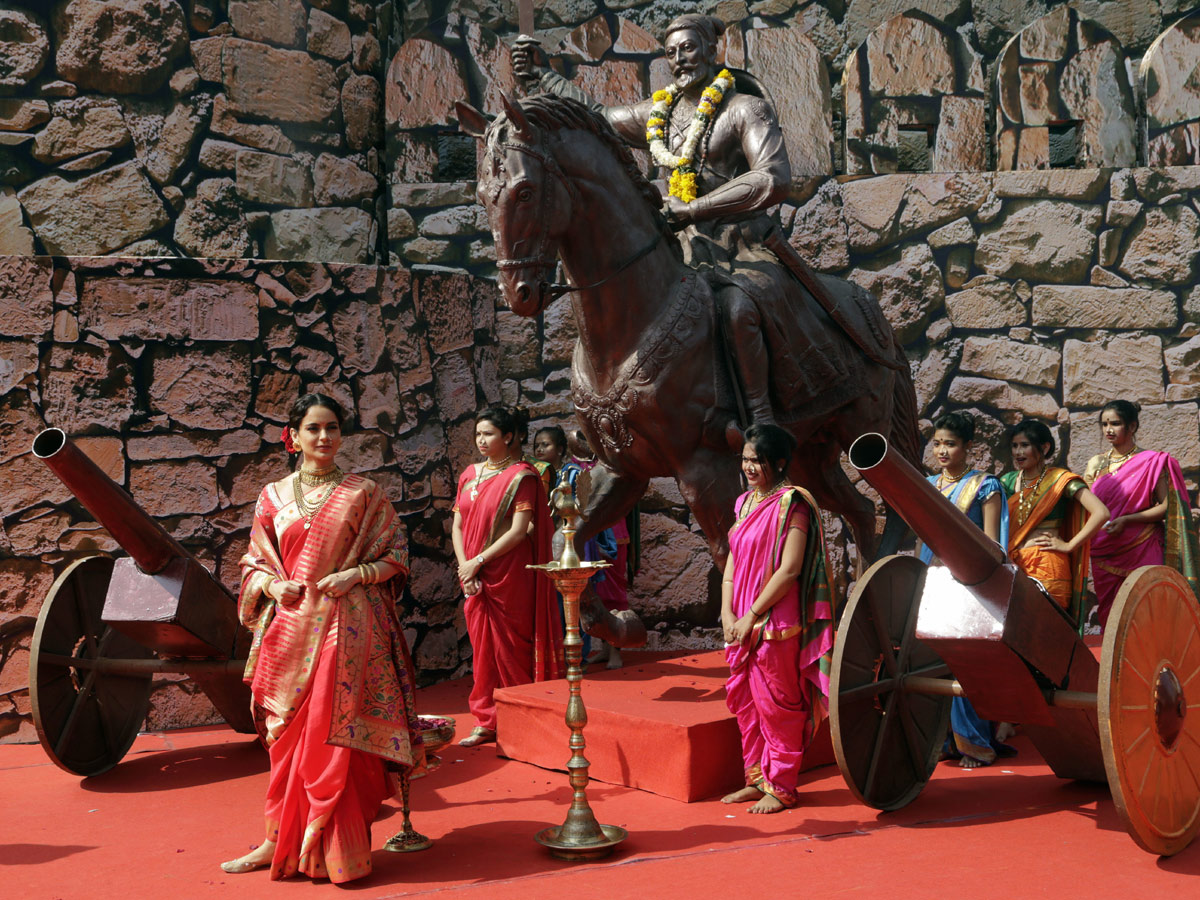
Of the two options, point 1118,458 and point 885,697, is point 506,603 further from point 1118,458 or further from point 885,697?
point 1118,458

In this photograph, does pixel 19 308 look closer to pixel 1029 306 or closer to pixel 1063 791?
pixel 1063 791

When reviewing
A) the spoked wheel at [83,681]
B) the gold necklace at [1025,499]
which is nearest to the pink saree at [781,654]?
the gold necklace at [1025,499]

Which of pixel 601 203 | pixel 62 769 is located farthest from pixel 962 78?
pixel 62 769

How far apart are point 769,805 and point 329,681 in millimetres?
1675

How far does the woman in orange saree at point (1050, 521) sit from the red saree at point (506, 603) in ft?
7.23

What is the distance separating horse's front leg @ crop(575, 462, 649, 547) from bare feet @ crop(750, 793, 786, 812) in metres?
1.65

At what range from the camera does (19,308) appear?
6082 mm

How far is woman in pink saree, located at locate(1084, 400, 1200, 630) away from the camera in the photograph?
20.6 feet

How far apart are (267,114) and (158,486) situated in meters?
2.36

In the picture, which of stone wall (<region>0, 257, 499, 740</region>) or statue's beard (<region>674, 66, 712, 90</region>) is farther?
stone wall (<region>0, 257, 499, 740</region>)

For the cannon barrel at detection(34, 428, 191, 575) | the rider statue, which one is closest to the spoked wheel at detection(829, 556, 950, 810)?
the rider statue

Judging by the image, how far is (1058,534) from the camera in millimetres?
5488

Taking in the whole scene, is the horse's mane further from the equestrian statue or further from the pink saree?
the pink saree

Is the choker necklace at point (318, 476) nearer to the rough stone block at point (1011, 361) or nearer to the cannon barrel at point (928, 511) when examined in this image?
the cannon barrel at point (928, 511)
